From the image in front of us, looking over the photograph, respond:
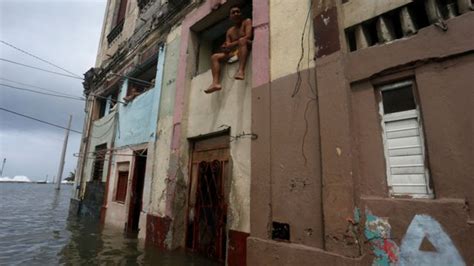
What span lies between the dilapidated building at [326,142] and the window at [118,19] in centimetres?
646

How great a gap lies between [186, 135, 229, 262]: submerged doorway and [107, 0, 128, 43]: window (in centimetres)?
831

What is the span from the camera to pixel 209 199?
5699 millimetres

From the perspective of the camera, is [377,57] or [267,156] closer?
[377,57]

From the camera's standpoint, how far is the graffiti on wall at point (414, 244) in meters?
2.61

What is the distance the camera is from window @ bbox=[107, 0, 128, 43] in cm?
1185

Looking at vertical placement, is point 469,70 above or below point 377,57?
below

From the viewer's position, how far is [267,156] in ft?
13.7

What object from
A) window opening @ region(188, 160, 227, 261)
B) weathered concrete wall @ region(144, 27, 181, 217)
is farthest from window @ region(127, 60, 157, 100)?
window opening @ region(188, 160, 227, 261)

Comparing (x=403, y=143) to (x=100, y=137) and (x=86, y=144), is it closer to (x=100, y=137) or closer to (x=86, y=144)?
(x=100, y=137)

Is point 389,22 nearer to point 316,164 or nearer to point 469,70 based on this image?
point 469,70

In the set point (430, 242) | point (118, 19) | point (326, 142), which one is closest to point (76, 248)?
point (326, 142)

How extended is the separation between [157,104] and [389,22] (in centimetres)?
562

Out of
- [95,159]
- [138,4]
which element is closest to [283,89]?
[138,4]

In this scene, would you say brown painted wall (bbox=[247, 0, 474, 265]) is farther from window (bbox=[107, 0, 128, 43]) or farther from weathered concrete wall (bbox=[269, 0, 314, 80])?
window (bbox=[107, 0, 128, 43])
